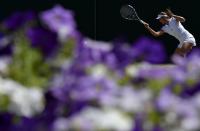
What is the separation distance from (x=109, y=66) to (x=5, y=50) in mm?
272

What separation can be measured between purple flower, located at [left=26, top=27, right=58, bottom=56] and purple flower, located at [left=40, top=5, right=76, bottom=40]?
2 cm

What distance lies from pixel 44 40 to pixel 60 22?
0.23ft

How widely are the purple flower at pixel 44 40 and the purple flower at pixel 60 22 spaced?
19mm

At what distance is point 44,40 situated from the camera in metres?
1.80

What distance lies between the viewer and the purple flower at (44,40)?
179 cm

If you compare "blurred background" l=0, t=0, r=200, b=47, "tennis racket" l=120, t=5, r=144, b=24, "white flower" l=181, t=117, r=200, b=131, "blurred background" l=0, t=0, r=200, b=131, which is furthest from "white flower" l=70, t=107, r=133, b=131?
"blurred background" l=0, t=0, r=200, b=47

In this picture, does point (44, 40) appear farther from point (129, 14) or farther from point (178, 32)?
point (129, 14)

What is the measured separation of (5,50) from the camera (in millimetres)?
1828

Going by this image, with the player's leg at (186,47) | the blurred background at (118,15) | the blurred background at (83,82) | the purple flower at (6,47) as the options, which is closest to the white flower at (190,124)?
the blurred background at (83,82)

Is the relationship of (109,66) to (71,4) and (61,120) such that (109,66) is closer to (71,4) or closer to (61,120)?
(61,120)

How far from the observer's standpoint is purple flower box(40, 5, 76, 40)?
179 centimetres

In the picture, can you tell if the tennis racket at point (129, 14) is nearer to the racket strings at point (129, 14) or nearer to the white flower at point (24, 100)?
the racket strings at point (129, 14)

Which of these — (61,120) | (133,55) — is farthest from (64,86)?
(133,55)

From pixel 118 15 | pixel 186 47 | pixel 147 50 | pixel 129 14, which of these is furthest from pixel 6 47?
pixel 118 15
